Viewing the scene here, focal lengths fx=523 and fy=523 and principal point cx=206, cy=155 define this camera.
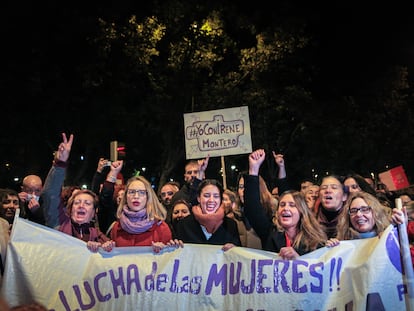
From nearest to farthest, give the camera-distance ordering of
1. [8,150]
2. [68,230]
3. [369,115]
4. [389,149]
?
[68,230], [8,150], [369,115], [389,149]

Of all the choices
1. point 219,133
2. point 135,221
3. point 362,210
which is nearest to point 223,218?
point 135,221

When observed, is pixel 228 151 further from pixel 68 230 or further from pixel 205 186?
pixel 68 230

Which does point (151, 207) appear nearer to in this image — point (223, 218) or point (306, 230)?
point (223, 218)

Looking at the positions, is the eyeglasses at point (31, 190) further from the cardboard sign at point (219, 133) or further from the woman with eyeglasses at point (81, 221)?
the cardboard sign at point (219, 133)

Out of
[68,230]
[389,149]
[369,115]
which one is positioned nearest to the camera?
[68,230]

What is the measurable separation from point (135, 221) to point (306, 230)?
1.47 m

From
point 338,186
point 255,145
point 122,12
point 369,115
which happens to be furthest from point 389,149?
point 338,186

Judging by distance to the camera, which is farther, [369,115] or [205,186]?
[369,115]

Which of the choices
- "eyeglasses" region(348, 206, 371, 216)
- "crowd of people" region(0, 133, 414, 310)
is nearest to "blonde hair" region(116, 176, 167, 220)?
"crowd of people" region(0, 133, 414, 310)

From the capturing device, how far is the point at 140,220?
4.57m

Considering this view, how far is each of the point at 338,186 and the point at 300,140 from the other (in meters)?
19.5

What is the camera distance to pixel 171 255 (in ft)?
14.4

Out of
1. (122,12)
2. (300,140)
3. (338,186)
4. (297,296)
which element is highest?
(122,12)

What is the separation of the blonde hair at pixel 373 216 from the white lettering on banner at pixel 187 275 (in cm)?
20
